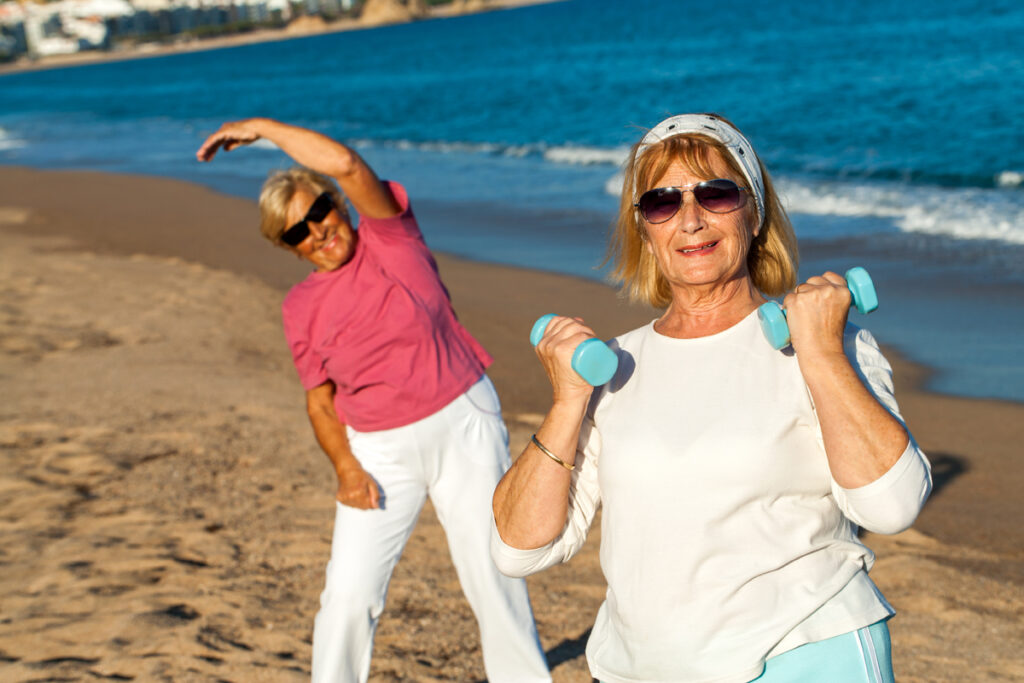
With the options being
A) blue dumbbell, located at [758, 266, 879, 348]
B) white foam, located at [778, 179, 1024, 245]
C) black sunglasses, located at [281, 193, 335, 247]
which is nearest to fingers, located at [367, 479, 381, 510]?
black sunglasses, located at [281, 193, 335, 247]

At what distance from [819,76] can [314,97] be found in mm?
24535

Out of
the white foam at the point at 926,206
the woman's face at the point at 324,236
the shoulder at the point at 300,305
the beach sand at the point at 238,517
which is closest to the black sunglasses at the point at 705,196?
the woman's face at the point at 324,236

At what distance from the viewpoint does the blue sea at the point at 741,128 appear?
10.2 meters

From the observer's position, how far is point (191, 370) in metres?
8.17

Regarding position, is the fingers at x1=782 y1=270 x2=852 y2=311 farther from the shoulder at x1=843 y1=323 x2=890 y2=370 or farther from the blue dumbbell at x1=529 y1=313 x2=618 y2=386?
the blue dumbbell at x1=529 y1=313 x2=618 y2=386

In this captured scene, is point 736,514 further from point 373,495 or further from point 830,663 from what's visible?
point 373,495

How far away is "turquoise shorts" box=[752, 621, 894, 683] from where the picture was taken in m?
1.90

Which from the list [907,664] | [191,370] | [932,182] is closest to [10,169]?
[191,370]

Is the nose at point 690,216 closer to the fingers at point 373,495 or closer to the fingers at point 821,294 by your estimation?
the fingers at point 821,294

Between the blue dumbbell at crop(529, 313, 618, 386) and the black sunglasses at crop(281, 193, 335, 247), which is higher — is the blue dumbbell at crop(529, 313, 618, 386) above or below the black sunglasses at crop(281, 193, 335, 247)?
above

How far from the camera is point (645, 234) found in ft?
7.67

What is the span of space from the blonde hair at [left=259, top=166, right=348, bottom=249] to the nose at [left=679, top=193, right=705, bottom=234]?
1.81 metres

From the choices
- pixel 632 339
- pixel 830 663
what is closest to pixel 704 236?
pixel 632 339

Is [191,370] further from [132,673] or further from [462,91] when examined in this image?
[462,91]
